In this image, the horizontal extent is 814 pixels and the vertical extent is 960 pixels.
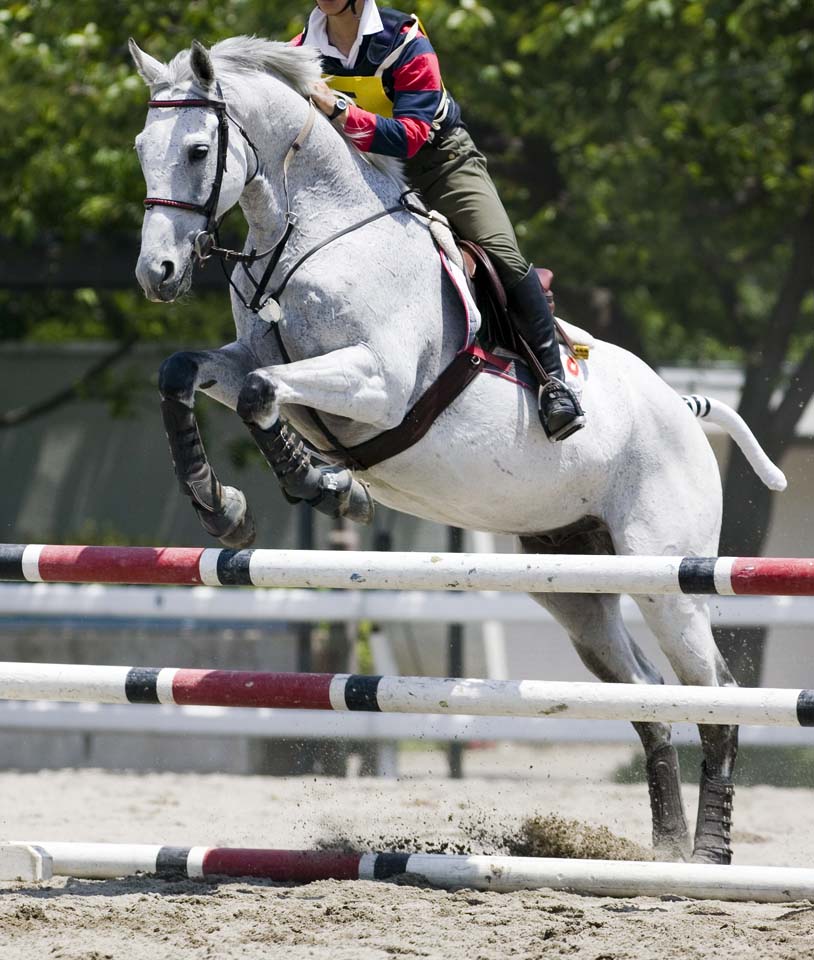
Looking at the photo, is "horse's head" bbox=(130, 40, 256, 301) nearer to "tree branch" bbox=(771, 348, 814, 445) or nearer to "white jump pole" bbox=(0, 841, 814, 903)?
"white jump pole" bbox=(0, 841, 814, 903)

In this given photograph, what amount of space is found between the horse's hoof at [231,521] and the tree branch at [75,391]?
25.1ft

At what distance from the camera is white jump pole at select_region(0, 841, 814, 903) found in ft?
12.8

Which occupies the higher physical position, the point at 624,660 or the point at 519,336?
the point at 519,336

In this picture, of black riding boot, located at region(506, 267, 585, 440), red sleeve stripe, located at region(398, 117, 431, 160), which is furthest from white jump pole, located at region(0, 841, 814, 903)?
red sleeve stripe, located at region(398, 117, 431, 160)

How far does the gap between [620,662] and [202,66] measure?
8.47 ft

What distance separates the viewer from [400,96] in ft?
13.8

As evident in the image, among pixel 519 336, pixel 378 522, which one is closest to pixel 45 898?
pixel 519 336

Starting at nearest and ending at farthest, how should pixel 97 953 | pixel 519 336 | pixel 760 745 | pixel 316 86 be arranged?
pixel 97 953 → pixel 316 86 → pixel 519 336 → pixel 760 745

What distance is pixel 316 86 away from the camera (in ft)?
13.7

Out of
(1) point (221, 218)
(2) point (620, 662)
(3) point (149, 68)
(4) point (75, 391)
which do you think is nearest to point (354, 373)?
(1) point (221, 218)

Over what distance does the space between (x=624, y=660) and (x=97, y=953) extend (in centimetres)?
239

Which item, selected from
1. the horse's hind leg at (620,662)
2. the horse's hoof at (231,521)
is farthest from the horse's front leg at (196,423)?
the horse's hind leg at (620,662)

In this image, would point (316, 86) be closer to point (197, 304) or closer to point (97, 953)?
point (97, 953)

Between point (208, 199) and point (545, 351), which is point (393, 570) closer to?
point (545, 351)
